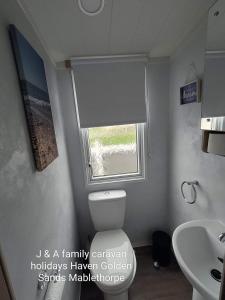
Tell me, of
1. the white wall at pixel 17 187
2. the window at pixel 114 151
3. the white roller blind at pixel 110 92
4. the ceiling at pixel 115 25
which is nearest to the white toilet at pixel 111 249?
the window at pixel 114 151

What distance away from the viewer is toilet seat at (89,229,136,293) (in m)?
1.16

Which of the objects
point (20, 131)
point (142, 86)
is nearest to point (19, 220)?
point (20, 131)

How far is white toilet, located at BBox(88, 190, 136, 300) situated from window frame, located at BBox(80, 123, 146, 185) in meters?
0.16

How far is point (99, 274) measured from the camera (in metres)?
1.21

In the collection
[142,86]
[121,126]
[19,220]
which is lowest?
[19,220]

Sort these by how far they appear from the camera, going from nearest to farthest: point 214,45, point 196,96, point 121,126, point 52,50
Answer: point 214,45 < point 196,96 < point 52,50 < point 121,126

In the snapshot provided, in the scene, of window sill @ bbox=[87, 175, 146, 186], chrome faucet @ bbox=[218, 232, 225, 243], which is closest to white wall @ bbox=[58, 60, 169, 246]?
window sill @ bbox=[87, 175, 146, 186]

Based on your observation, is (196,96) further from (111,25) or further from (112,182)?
(112,182)

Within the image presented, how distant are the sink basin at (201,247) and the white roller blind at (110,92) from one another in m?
1.08

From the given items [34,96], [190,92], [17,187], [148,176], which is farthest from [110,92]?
[17,187]

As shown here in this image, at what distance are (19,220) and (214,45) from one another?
141 centimetres

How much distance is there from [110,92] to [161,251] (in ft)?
5.91

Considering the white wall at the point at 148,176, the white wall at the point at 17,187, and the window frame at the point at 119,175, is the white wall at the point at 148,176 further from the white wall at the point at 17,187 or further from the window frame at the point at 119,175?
the white wall at the point at 17,187

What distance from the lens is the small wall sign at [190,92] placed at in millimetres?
1168
